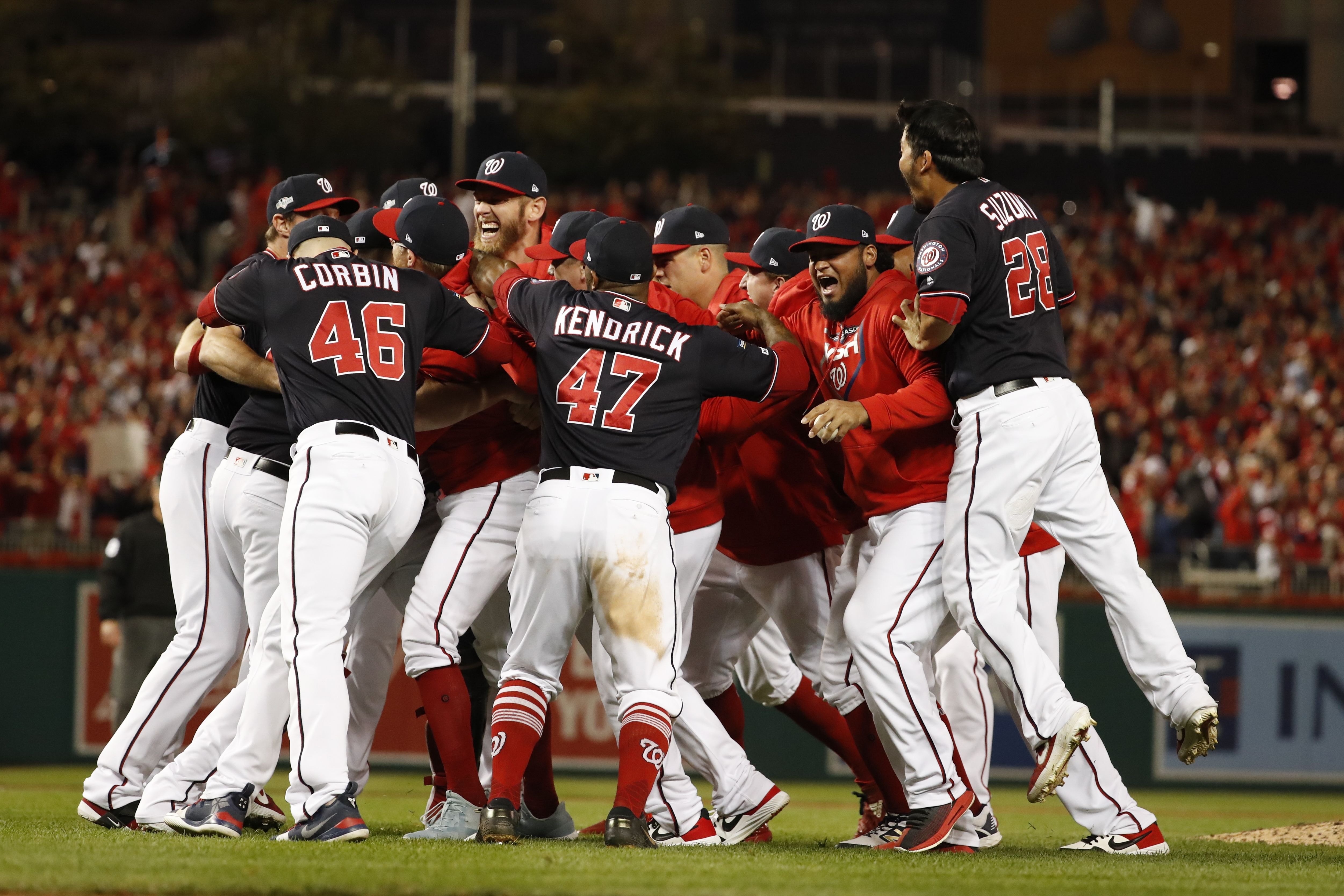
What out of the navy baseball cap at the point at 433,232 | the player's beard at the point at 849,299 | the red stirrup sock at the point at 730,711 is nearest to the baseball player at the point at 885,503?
the player's beard at the point at 849,299

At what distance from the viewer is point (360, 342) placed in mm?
5398

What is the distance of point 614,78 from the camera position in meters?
33.5

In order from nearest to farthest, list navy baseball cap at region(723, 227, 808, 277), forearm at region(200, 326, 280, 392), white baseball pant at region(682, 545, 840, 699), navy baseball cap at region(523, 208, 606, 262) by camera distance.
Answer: forearm at region(200, 326, 280, 392) → navy baseball cap at region(523, 208, 606, 262) → white baseball pant at region(682, 545, 840, 699) → navy baseball cap at region(723, 227, 808, 277)

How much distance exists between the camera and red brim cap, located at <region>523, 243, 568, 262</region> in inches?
248

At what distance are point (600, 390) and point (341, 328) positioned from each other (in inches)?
35.7

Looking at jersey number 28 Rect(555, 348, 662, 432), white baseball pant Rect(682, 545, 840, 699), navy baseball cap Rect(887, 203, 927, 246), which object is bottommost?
white baseball pant Rect(682, 545, 840, 699)

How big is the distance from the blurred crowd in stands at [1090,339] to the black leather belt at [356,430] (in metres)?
7.46

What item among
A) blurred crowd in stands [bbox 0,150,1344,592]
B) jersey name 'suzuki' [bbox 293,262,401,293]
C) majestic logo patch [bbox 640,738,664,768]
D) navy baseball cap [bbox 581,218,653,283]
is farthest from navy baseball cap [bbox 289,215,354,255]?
blurred crowd in stands [bbox 0,150,1344,592]

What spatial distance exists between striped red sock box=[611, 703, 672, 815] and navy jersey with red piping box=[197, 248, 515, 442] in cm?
125

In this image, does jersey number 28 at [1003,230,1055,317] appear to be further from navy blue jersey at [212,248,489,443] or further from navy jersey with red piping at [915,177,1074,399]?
navy blue jersey at [212,248,489,443]

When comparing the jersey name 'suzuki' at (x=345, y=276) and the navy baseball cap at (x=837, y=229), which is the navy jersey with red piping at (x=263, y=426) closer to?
the jersey name 'suzuki' at (x=345, y=276)

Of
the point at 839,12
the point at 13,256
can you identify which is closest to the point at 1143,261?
the point at 839,12

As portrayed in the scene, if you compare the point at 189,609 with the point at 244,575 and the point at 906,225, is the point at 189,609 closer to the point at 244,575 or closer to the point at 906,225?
the point at 244,575

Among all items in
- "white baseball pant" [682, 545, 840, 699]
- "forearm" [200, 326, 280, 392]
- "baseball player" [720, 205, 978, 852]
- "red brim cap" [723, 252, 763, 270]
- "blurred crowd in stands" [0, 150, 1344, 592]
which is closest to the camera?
"baseball player" [720, 205, 978, 852]
